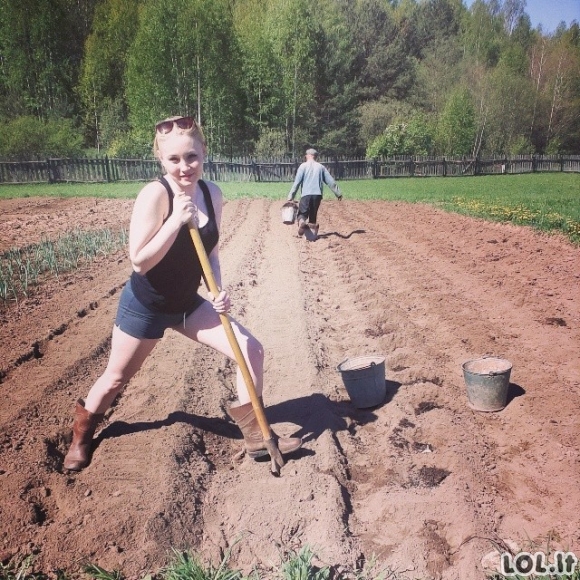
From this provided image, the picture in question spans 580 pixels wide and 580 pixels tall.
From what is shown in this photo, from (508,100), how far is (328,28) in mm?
16512

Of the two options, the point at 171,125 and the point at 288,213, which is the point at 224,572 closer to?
the point at 171,125

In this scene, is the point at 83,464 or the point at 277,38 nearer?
the point at 83,464

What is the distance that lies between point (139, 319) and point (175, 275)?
0.31 m

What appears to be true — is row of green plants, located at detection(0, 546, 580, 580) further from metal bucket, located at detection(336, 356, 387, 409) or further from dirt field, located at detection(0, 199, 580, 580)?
metal bucket, located at detection(336, 356, 387, 409)

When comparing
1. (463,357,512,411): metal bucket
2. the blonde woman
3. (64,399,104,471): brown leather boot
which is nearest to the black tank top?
the blonde woman

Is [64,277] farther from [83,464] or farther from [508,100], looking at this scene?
[508,100]

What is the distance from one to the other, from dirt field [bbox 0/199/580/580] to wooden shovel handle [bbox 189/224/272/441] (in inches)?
14.1

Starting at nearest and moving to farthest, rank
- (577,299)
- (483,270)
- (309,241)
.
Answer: (577,299) < (483,270) < (309,241)

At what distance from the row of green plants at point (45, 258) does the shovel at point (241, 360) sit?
13.0 feet

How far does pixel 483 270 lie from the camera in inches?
282

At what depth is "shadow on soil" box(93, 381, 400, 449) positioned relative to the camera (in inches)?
138

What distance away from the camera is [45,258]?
25.5 feet

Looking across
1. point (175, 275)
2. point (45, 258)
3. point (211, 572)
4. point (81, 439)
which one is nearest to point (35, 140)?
point (45, 258)

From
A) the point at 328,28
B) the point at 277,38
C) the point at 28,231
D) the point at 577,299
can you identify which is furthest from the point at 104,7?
the point at 577,299
